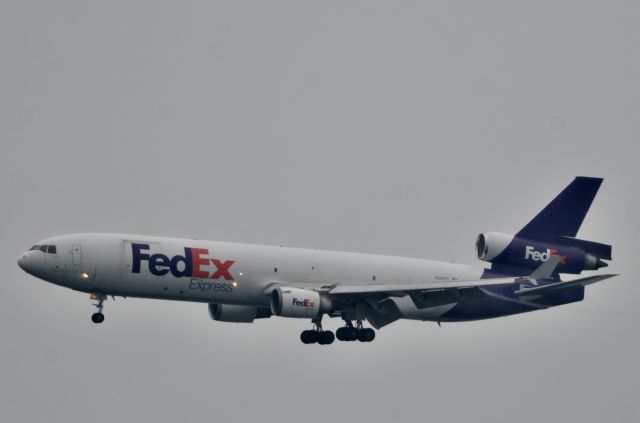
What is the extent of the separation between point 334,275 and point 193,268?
8.69m

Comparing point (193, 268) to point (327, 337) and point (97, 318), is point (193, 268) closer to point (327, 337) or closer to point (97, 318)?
point (97, 318)

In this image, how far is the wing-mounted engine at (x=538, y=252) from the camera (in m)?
75.7

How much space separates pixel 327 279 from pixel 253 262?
15.3 feet

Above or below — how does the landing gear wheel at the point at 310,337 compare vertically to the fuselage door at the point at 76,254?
below

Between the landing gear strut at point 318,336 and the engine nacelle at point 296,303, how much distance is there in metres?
3.39

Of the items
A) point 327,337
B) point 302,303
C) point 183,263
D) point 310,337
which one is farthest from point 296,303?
point 183,263

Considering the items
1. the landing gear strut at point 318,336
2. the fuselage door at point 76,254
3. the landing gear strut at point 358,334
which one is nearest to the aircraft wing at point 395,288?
the landing gear strut at point 358,334

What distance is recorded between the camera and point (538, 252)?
7662cm

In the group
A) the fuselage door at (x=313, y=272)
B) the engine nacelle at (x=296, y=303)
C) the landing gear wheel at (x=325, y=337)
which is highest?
the fuselage door at (x=313, y=272)

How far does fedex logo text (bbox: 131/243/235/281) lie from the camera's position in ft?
224

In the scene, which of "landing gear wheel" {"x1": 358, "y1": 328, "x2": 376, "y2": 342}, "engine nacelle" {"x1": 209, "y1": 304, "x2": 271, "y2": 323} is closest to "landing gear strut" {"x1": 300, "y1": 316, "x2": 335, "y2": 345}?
"landing gear wheel" {"x1": 358, "y1": 328, "x2": 376, "y2": 342}

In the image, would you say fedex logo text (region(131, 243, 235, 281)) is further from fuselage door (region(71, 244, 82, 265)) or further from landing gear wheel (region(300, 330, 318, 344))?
landing gear wheel (region(300, 330, 318, 344))

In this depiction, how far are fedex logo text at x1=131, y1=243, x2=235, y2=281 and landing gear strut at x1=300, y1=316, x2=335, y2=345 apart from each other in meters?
6.40

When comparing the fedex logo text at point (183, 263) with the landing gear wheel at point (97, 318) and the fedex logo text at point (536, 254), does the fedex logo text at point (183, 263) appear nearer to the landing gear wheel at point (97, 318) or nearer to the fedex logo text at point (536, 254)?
the landing gear wheel at point (97, 318)
